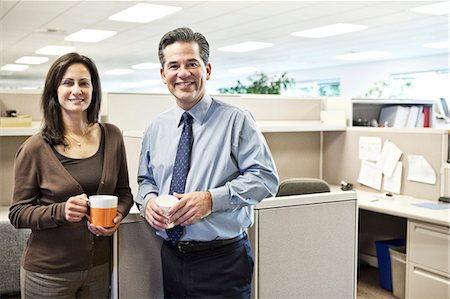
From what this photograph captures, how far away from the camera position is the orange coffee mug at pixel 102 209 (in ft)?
4.38

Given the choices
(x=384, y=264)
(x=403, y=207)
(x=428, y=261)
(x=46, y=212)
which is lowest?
(x=384, y=264)

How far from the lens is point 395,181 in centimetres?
324

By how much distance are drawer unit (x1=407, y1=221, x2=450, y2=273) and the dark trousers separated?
146cm

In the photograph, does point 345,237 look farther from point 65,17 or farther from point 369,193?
point 65,17

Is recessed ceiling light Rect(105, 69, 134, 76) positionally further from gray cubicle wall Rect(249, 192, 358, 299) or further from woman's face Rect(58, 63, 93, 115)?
woman's face Rect(58, 63, 93, 115)

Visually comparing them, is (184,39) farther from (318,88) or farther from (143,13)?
(318,88)

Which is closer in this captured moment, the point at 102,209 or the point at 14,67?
the point at 102,209

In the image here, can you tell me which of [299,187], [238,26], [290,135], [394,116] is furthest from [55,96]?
[238,26]

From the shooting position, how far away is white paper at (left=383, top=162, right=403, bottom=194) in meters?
3.22

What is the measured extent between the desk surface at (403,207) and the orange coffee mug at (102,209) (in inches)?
71.0

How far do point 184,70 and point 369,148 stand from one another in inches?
90.8

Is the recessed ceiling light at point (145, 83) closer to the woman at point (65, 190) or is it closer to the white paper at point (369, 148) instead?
the white paper at point (369, 148)

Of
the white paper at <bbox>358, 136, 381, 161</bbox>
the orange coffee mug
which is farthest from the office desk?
the orange coffee mug

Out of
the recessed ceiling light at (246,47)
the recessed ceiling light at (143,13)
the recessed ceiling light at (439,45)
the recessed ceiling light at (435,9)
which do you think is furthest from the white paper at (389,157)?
the recessed ceiling light at (439,45)
